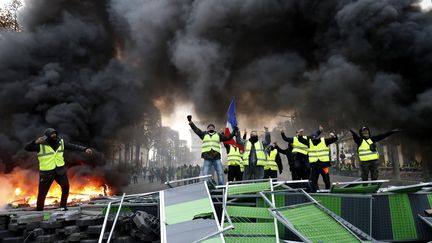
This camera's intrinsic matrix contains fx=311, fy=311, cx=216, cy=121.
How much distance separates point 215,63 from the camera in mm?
11047

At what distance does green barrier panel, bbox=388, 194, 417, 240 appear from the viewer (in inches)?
140

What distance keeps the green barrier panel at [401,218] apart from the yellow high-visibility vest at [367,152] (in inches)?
102

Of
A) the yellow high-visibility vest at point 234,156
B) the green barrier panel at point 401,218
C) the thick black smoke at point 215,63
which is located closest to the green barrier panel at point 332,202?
the green barrier panel at point 401,218

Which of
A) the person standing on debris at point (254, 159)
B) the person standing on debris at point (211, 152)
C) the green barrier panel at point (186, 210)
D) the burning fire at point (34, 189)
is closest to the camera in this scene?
the green barrier panel at point (186, 210)

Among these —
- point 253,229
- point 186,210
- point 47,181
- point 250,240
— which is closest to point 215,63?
point 47,181

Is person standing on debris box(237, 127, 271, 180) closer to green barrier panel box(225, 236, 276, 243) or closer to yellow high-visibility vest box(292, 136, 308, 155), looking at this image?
yellow high-visibility vest box(292, 136, 308, 155)

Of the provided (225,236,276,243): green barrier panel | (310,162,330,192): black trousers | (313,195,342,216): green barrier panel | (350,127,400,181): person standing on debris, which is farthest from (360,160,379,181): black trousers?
(225,236,276,243): green barrier panel

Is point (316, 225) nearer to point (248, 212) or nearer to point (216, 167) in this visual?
point (248, 212)

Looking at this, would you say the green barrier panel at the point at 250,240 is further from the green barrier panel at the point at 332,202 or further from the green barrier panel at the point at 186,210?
the green barrier panel at the point at 332,202

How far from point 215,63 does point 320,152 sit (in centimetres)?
584

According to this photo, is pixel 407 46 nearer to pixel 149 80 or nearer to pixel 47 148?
pixel 47 148

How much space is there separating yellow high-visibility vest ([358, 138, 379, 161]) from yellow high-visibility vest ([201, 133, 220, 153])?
2.94 metres

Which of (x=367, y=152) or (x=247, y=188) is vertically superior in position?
(x=367, y=152)

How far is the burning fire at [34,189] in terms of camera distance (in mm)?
9334
